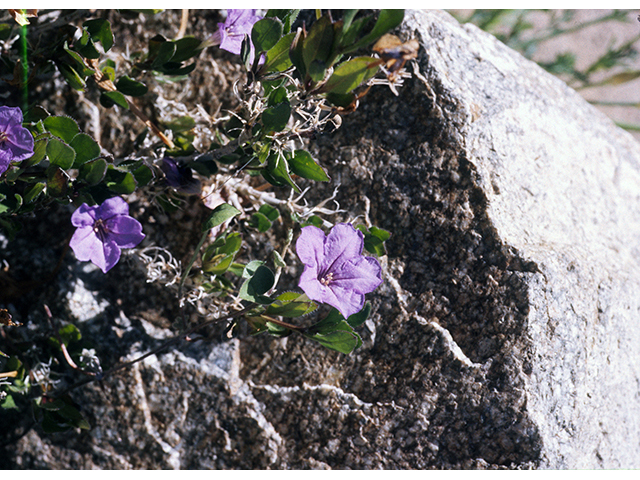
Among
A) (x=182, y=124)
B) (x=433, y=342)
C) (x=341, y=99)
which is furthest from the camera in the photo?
(x=182, y=124)

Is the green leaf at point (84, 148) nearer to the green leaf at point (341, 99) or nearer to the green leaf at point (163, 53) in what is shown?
the green leaf at point (163, 53)

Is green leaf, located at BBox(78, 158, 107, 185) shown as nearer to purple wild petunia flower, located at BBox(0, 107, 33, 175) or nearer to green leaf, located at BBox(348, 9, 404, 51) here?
purple wild petunia flower, located at BBox(0, 107, 33, 175)

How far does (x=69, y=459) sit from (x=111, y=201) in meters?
0.78

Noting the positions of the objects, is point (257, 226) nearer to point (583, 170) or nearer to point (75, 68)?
point (75, 68)

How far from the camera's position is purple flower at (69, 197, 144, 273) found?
1.19 metres

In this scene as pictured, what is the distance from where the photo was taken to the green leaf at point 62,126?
1.20m

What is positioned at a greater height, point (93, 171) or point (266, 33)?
point (266, 33)

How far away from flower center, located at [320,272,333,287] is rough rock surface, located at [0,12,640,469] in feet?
1.03

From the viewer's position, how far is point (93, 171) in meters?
1.18

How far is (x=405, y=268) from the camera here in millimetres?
1438

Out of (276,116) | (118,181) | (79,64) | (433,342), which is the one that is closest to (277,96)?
(276,116)

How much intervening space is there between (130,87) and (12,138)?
1.24 ft

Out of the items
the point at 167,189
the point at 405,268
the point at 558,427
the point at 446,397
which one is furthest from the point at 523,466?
the point at 167,189

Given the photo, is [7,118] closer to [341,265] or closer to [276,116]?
[276,116]
